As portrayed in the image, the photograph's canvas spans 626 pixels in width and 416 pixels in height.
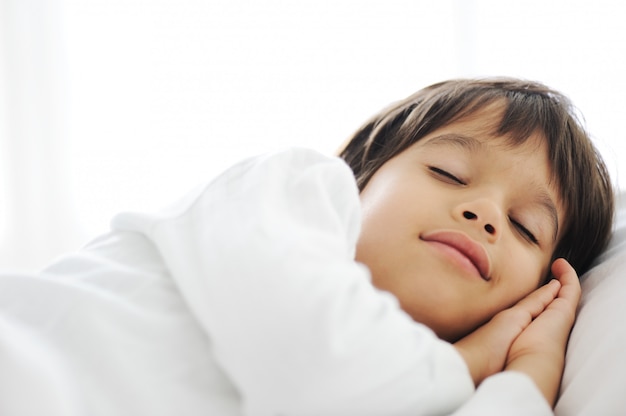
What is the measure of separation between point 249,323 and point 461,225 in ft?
1.25

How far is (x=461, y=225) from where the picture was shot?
2.94 feet

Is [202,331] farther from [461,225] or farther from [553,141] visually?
[553,141]

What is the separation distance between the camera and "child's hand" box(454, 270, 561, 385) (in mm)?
814

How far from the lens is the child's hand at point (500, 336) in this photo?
2.67 feet

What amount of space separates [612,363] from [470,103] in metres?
0.49

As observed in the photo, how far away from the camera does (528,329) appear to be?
2.86 feet

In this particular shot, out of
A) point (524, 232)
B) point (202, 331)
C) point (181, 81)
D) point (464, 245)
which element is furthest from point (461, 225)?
point (181, 81)

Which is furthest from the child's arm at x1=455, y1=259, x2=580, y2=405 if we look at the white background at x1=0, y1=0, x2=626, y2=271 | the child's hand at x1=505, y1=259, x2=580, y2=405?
the white background at x1=0, y1=0, x2=626, y2=271

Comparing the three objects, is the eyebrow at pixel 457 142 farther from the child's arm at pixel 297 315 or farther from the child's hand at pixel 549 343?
the child's arm at pixel 297 315

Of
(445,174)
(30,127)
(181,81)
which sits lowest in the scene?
(30,127)

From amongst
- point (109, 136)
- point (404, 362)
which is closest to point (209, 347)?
point (404, 362)

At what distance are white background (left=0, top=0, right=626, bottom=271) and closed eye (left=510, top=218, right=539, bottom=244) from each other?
5.28 ft

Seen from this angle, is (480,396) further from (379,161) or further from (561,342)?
(379,161)

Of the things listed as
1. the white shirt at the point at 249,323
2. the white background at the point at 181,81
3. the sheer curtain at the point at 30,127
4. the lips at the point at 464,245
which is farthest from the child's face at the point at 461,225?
the sheer curtain at the point at 30,127
